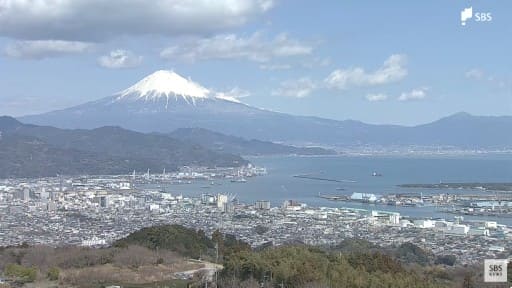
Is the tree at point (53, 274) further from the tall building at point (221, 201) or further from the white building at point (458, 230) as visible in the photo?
the tall building at point (221, 201)

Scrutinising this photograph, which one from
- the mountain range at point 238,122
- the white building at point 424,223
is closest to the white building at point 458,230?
the white building at point 424,223

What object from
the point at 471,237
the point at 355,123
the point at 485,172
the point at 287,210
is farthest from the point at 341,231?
the point at 355,123

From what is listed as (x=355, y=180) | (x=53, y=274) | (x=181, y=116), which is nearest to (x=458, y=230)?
(x=53, y=274)

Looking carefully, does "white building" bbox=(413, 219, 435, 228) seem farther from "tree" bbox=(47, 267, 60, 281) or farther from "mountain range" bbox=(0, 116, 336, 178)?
"mountain range" bbox=(0, 116, 336, 178)

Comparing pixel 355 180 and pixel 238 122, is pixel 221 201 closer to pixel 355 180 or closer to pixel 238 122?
pixel 355 180

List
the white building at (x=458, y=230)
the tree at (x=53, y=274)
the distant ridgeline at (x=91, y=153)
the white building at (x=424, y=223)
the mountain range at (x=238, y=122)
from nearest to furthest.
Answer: the tree at (x=53, y=274) < the white building at (x=458, y=230) < the white building at (x=424, y=223) < the distant ridgeline at (x=91, y=153) < the mountain range at (x=238, y=122)

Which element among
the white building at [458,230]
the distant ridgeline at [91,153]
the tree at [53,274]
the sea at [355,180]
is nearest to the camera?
the tree at [53,274]

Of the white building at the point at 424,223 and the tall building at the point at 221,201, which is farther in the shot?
the tall building at the point at 221,201
